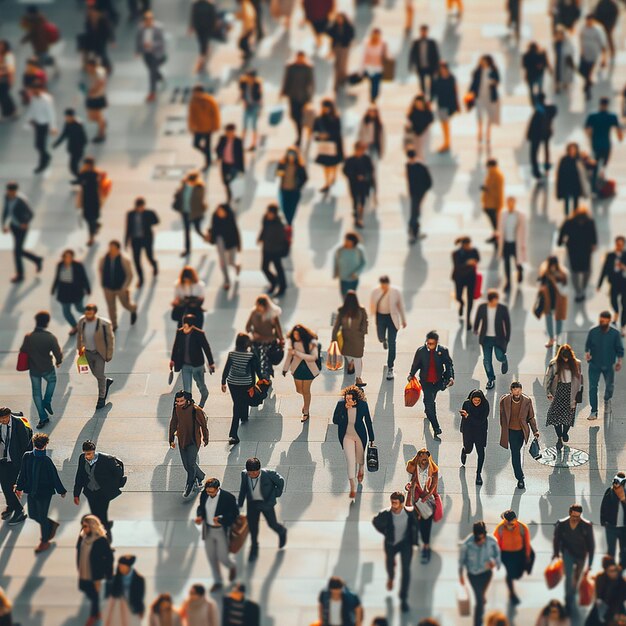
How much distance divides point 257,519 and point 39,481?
2.21 meters

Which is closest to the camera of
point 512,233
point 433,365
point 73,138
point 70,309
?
point 433,365

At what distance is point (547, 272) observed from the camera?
19.6 meters

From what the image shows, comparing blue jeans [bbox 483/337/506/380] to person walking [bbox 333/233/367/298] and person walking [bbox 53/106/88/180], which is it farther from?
person walking [bbox 53/106/88/180]

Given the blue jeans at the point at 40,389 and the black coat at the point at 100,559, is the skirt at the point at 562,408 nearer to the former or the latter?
the black coat at the point at 100,559

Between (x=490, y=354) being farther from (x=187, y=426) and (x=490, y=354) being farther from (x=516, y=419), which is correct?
(x=187, y=426)

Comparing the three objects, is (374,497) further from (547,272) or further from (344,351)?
(547,272)

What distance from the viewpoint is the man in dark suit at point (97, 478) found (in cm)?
1573

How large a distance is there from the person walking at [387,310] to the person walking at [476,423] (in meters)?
2.66

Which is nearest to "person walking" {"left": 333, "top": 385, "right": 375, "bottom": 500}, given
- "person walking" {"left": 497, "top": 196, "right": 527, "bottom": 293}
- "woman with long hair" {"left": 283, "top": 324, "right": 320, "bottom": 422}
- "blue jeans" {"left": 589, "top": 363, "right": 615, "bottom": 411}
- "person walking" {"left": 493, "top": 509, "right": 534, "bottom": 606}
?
"woman with long hair" {"left": 283, "top": 324, "right": 320, "bottom": 422}

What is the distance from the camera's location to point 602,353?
18.1m

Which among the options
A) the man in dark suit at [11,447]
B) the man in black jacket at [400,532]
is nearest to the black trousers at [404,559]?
the man in black jacket at [400,532]

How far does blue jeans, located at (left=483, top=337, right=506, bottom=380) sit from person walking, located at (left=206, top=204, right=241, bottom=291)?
176 inches

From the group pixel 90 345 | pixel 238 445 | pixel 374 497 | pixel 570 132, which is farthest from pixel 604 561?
pixel 570 132

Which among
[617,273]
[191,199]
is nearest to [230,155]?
[191,199]
